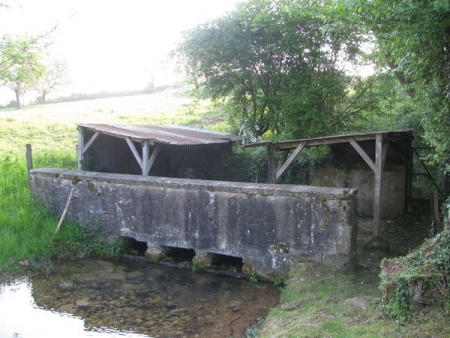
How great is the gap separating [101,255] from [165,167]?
5.27 metres

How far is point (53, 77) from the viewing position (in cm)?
3912

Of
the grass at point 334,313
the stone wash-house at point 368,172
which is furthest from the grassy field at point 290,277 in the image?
the stone wash-house at point 368,172

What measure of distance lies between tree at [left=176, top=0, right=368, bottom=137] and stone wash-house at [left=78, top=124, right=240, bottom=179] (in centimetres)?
258

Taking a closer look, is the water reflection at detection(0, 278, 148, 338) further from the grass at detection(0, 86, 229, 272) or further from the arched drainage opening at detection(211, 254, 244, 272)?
the arched drainage opening at detection(211, 254, 244, 272)

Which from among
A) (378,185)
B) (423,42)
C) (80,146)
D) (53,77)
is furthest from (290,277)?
(53,77)

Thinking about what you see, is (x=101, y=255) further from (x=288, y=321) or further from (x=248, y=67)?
(x=248, y=67)

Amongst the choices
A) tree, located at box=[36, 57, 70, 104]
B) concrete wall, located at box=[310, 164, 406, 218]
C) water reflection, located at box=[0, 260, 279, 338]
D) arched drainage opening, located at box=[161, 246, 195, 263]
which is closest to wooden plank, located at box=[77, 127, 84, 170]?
water reflection, located at box=[0, 260, 279, 338]

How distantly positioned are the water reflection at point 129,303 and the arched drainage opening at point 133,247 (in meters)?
0.70

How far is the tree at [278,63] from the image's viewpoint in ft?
45.2

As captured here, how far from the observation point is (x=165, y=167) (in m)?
13.8

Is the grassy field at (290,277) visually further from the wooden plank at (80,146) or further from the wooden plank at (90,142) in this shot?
the wooden plank at (90,142)

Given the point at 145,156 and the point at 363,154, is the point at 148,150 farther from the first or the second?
the point at 363,154

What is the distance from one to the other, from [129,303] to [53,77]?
1477 inches

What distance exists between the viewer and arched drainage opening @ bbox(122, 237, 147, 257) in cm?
919
